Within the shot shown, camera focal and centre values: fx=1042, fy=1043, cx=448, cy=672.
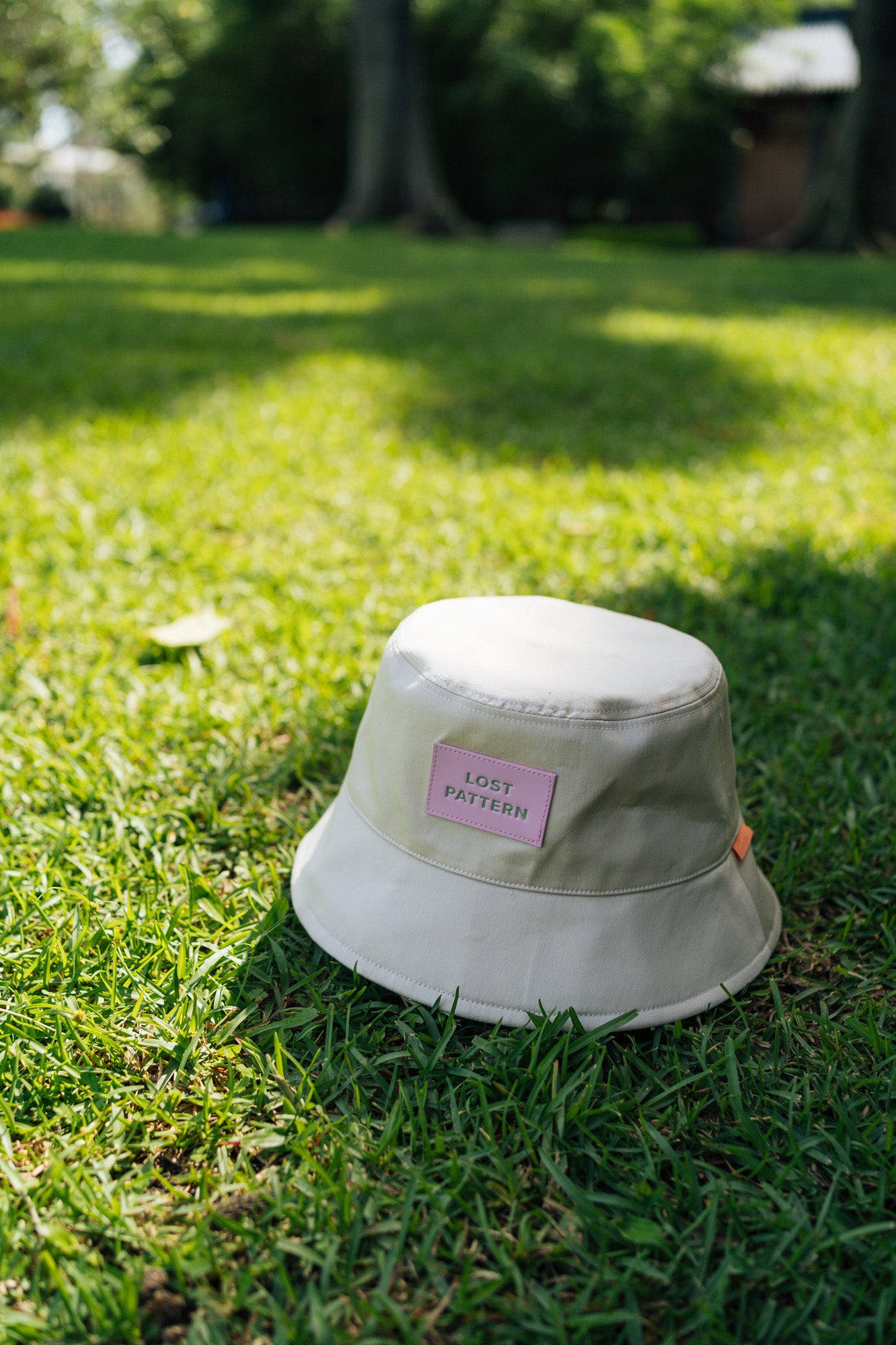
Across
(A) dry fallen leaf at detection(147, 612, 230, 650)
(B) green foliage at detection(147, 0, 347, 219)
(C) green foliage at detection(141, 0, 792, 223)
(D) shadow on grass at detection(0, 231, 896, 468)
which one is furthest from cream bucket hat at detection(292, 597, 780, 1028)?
(B) green foliage at detection(147, 0, 347, 219)

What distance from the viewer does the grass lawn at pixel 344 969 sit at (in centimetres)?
100

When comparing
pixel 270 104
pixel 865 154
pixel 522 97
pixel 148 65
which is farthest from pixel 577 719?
pixel 148 65

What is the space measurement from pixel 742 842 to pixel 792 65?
24031mm

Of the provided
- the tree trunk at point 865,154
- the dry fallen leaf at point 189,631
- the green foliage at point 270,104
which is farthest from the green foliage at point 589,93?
the dry fallen leaf at point 189,631

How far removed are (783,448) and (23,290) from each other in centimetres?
558

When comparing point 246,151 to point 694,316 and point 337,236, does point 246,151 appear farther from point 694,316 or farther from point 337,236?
point 694,316

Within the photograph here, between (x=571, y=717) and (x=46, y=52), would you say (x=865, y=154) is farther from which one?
(x=46, y=52)

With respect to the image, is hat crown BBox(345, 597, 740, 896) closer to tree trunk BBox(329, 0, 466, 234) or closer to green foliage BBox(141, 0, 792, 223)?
tree trunk BBox(329, 0, 466, 234)

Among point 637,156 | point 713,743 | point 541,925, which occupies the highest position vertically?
point 637,156

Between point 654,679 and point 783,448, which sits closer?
point 654,679

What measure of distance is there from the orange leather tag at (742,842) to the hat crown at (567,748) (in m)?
0.03

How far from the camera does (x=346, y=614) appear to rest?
2.40 metres

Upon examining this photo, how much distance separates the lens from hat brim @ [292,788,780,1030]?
1.25 m

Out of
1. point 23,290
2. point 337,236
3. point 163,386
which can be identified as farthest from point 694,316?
point 337,236
